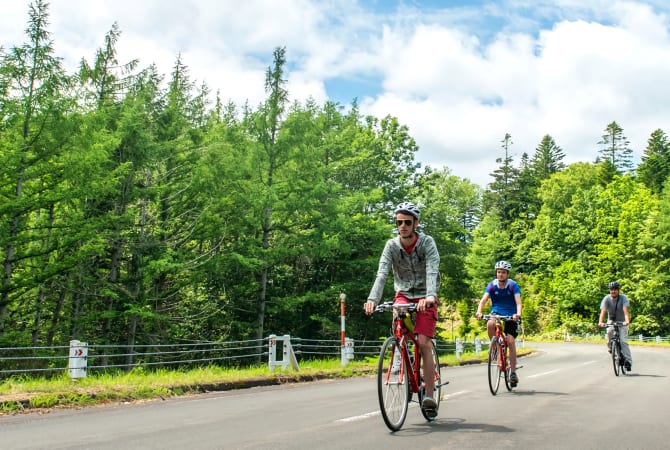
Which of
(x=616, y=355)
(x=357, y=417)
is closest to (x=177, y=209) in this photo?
(x=616, y=355)

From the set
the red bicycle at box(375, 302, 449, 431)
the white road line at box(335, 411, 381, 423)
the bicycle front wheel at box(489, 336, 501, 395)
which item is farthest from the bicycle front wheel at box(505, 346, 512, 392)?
the red bicycle at box(375, 302, 449, 431)

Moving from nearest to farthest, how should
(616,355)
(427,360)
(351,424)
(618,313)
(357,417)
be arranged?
(427,360), (351,424), (357,417), (618,313), (616,355)

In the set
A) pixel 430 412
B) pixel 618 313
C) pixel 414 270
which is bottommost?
pixel 430 412

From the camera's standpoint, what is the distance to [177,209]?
82.2ft

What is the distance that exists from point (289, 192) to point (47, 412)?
64.6ft

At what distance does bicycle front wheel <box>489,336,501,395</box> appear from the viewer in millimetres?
9375

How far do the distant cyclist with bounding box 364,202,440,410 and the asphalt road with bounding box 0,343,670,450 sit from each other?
2.32ft

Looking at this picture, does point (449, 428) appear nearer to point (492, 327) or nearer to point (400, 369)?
point (400, 369)

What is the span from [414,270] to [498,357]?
402 centimetres

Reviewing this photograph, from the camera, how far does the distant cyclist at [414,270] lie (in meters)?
6.11

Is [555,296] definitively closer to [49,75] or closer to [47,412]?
[49,75]

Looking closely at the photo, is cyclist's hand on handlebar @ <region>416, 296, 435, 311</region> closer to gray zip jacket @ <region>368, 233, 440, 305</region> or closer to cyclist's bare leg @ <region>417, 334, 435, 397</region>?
gray zip jacket @ <region>368, 233, 440, 305</region>

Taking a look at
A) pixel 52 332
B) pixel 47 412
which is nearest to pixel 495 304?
pixel 47 412

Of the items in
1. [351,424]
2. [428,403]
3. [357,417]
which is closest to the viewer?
[428,403]
